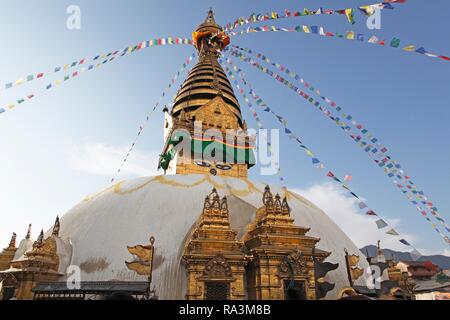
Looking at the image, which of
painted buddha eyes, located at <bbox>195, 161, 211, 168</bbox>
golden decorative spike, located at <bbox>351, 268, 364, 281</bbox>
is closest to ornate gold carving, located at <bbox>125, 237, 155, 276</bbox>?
golden decorative spike, located at <bbox>351, 268, 364, 281</bbox>

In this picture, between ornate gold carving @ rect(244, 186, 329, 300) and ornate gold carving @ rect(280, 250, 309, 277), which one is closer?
ornate gold carving @ rect(244, 186, 329, 300)

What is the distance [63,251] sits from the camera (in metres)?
12.9

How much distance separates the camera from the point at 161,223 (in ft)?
44.1

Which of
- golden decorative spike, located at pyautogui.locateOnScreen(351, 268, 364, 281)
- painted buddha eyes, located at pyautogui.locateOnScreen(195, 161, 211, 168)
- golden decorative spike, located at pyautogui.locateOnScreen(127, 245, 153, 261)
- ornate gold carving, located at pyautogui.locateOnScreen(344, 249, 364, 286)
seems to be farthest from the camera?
painted buddha eyes, located at pyautogui.locateOnScreen(195, 161, 211, 168)

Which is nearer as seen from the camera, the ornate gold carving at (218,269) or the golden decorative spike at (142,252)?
the ornate gold carving at (218,269)

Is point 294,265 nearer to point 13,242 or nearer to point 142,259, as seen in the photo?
point 142,259

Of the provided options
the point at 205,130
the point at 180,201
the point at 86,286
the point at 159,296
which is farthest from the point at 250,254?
the point at 205,130

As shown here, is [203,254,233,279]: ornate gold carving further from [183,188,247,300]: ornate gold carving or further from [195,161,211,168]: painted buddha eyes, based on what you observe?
[195,161,211,168]: painted buddha eyes

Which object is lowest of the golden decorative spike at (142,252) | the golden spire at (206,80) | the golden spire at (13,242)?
the golden decorative spike at (142,252)

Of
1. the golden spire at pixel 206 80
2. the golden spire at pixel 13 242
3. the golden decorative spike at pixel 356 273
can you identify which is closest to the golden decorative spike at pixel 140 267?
the golden spire at pixel 13 242

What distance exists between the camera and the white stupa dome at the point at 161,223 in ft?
39.2

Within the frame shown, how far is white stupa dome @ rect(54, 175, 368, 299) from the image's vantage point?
11945 mm

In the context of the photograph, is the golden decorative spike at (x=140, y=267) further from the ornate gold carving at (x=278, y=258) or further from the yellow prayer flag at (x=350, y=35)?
the yellow prayer flag at (x=350, y=35)
